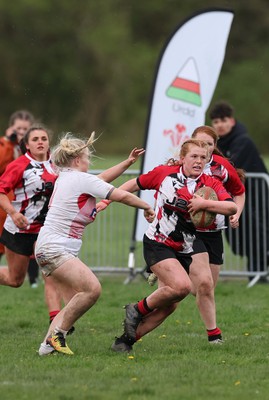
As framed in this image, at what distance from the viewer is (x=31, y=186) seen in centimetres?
977

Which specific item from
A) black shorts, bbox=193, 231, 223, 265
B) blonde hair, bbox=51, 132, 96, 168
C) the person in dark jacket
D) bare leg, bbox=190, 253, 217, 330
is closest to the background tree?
the person in dark jacket

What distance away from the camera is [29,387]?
23.6 feet

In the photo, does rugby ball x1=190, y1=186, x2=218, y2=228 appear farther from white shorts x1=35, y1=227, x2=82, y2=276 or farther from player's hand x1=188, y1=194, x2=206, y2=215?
white shorts x1=35, y1=227, x2=82, y2=276

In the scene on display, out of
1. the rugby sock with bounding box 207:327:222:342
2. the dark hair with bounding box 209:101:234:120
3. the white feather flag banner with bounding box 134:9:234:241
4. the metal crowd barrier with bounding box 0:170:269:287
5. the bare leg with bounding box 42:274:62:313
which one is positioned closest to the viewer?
the rugby sock with bounding box 207:327:222:342

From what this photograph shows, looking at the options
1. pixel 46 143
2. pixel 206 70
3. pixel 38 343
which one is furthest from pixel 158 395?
pixel 206 70

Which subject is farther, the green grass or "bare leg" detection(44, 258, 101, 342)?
"bare leg" detection(44, 258, 101, 342)

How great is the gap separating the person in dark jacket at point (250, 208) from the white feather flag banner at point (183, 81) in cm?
48

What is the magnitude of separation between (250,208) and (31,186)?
15.3 feet

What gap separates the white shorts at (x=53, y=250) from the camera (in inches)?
328

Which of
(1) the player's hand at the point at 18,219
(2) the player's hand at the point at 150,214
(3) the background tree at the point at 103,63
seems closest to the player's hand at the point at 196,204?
(2) the player's hand at the point at 150,214

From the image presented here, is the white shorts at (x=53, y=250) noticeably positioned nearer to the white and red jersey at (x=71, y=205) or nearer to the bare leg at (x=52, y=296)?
the white and red jersey at (x=71, y=205)

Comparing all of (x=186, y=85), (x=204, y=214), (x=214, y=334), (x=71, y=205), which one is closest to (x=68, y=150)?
(x=71, y=205)

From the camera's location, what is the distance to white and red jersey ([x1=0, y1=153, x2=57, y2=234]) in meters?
9.73

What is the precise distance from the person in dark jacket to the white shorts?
214 inches
